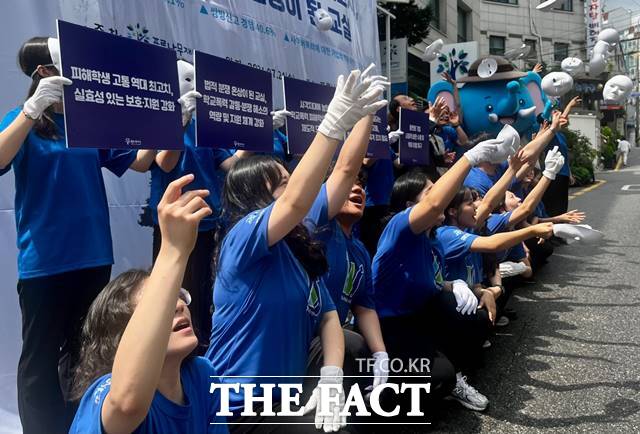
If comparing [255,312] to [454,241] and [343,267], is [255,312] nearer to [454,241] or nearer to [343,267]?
[343,267]

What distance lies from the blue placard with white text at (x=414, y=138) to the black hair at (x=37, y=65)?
244cm

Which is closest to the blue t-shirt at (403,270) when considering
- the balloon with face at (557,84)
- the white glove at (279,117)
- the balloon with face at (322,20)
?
the white glove at (279,117)

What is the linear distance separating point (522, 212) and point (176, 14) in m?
2.40

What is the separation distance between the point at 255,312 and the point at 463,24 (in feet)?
67.1

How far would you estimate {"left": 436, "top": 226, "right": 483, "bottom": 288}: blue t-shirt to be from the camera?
119 inches

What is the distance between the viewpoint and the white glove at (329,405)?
1.87 m

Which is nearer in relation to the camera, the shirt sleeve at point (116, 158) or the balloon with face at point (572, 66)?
the shirt sleeve at point (116, 158)

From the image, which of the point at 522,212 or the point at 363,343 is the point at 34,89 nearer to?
the point at 363,343

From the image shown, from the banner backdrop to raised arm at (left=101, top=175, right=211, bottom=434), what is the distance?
4.94ft

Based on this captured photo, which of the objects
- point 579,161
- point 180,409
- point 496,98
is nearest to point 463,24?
point 579,161

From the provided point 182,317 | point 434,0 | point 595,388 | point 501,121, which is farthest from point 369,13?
point 434,0

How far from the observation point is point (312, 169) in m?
1.64

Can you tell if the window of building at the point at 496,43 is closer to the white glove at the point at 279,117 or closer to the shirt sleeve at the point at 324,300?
the white glove at the point at 279,117

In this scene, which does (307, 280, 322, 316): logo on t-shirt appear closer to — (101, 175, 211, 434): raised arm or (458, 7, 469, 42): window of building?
(101, 175, 211, 434): raised arm
